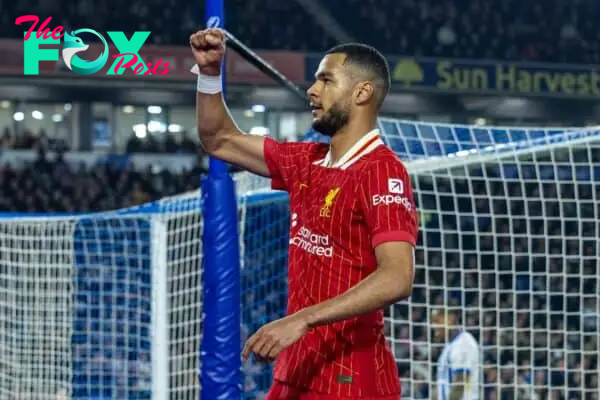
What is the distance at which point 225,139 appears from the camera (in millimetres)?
3814

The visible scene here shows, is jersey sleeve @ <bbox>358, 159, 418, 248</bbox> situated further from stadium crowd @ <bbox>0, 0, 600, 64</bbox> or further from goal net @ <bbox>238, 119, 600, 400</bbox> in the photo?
stadium crowd @ <bbox>0, 0, 600, 64</bbox>

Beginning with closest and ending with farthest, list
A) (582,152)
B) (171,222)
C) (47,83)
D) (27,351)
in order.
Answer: (582,152), (171,222), (27,351), (47,83)

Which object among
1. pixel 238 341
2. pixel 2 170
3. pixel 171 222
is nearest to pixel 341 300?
pixel 238 341

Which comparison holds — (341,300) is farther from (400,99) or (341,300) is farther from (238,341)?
(400,99)

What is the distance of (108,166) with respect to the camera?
2350 centimetres

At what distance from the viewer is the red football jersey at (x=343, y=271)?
3.36 m

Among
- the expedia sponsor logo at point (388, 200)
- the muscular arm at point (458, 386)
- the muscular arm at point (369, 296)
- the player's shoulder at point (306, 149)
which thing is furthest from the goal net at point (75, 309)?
the muscular arm at point (369, 296)

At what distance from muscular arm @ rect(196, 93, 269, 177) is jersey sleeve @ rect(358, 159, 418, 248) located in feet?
1.83

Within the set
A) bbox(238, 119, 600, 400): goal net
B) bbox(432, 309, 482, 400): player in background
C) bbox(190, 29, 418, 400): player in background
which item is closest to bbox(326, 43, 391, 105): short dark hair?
bbox(190, 29, 418, 400): player in background

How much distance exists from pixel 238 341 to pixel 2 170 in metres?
16.9

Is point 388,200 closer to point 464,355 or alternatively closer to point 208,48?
point 208,48

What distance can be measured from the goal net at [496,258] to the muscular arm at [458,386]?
0.54 ft

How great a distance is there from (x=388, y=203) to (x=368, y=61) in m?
0.48

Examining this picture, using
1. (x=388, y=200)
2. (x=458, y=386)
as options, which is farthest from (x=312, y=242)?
(x=458, y=386)
